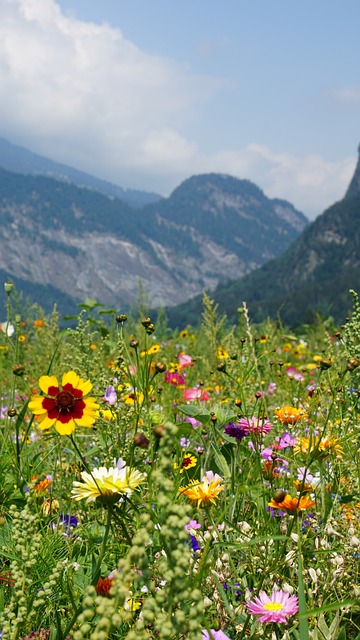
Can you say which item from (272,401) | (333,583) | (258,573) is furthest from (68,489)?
(272,401)

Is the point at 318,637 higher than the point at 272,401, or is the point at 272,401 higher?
the point at 272,401

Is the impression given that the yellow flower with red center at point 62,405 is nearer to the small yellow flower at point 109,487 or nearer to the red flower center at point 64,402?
the red flower center at point 64,402

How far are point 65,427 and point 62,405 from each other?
0.26ft

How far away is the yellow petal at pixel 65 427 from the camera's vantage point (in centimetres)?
124

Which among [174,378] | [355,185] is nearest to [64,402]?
[174,378]

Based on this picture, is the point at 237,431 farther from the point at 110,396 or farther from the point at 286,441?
the point at 110,396

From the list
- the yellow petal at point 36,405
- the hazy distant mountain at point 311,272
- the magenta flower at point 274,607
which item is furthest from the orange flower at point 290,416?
the hazy distant mountain at point 311,272

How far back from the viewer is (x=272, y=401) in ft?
11.7

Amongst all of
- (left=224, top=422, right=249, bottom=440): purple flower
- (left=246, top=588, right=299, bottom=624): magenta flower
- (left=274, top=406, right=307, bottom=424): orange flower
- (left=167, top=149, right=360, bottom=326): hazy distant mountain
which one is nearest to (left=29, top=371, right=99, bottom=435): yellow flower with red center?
(left=246, top=588, right=299, bottom=624): magenta flower

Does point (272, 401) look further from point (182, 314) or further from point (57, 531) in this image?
point (182, 314)

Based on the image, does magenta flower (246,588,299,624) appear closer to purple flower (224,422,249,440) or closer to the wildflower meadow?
the wildflower meadow

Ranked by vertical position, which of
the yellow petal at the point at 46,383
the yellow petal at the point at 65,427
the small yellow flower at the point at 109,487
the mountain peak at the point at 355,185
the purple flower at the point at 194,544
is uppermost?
the mountain peak at the point at 355,185

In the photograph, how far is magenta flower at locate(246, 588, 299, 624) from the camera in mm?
1198

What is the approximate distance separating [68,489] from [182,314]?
15914 centimetres
